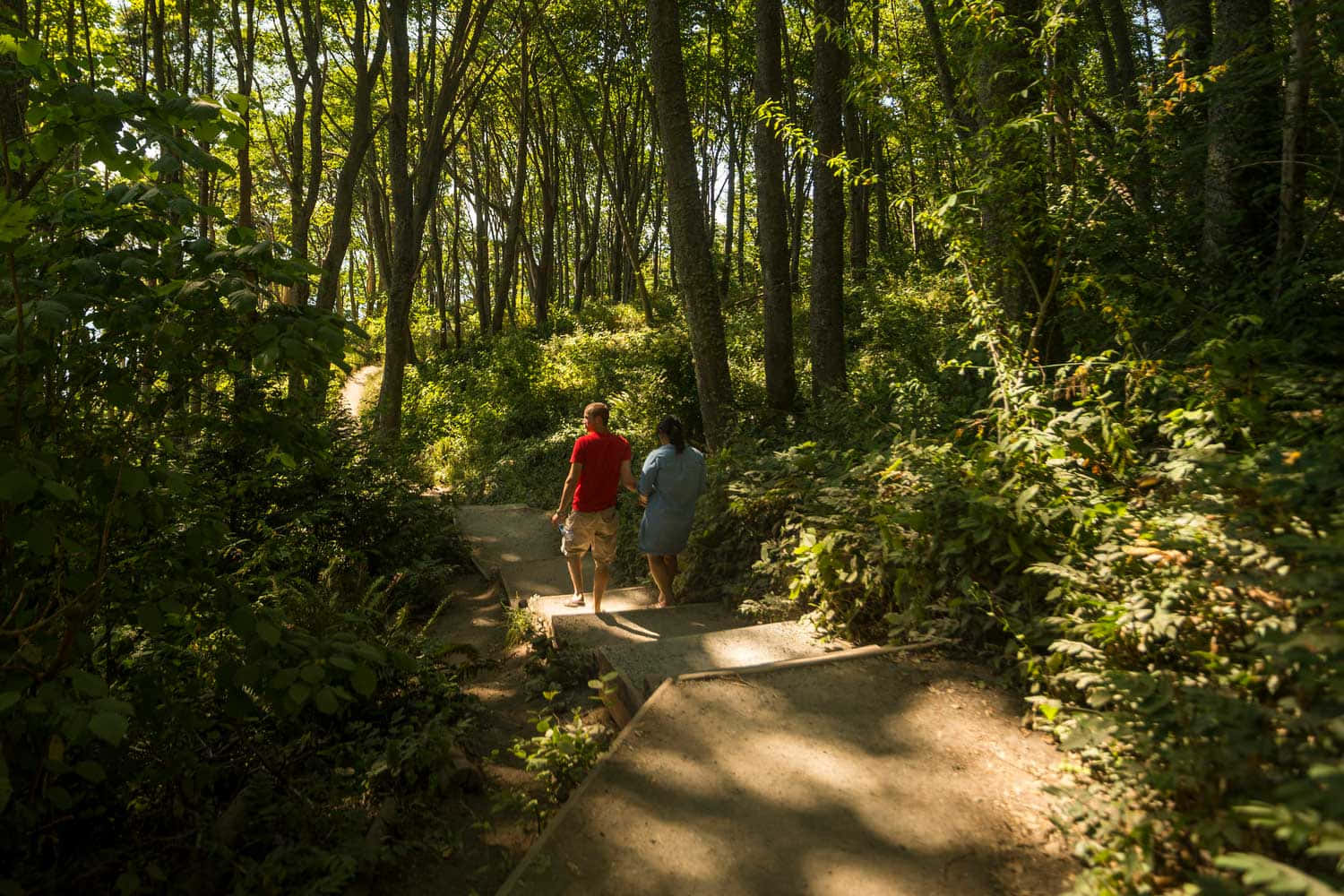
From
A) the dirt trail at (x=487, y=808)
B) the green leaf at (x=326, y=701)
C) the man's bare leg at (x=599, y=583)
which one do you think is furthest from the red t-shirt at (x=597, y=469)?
the green leaf at (x=326, y=701)

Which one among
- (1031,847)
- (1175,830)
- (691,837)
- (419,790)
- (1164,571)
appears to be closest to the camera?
(1175,830)

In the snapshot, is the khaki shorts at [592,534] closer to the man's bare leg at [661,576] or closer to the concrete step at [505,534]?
the man's bare leg at [661,576]

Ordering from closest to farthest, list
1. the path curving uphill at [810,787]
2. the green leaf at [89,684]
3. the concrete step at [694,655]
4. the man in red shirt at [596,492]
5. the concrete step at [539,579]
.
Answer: the green leaf at [89,684] < the path curving uphill at [810,787] < the concrete step at [694,655] < the man in red shirt at [596,492] < the concrete step at [539,579]

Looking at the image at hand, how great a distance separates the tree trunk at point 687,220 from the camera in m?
8.29

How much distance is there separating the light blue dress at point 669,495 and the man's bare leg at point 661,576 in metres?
0.12

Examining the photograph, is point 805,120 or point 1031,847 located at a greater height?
point 805,120

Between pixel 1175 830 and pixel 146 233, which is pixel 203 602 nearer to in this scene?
pixel 146 233

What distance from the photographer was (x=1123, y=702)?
2.98 m

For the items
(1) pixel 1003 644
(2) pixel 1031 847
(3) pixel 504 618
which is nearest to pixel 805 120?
(3) pixel 504 618

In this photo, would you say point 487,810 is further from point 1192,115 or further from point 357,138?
point 357,138

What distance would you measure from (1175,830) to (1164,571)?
1.18 meters

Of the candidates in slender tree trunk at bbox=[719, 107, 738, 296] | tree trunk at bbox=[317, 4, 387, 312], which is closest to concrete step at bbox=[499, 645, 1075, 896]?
tree trunk at bbox=[317, 4, 387, 312]

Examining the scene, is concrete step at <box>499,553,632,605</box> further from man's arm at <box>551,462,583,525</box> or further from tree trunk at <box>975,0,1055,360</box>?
tree trunk at <box>975,0,1055,360</box>

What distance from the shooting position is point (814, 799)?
3182 mm
